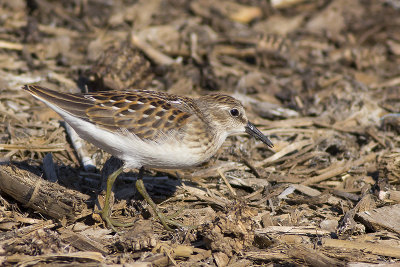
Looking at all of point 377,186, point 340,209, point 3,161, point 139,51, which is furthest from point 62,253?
point 139,51

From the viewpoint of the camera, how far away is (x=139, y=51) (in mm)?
9727

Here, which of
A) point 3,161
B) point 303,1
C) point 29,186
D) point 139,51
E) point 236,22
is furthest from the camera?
point 303,1

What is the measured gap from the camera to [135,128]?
5.86 m

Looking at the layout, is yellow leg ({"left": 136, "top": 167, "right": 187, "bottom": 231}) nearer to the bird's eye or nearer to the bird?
the bird

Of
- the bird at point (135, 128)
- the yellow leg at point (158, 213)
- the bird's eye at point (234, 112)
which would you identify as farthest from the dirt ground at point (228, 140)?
the bird's eye at point (234, 112)

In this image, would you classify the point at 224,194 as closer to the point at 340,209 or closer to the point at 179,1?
the point at 340,209

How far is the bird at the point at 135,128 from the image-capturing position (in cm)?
582

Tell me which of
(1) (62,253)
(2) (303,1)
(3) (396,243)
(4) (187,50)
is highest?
(2) (303,1)

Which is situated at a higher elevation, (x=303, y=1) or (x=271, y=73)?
(x=303, y=1)

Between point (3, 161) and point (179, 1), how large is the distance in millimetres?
7178

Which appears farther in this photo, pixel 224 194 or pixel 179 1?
pixel 179 1

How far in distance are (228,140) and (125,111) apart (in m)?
2.61

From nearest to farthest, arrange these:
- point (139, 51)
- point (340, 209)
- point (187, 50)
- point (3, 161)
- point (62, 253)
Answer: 1. point (62, 253)
2. point (3, 161)
3. point (340, 209)
4. point (139, 51)
5. point (187, 50)

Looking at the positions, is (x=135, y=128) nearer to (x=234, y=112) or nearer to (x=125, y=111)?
(x=125, y=111)
